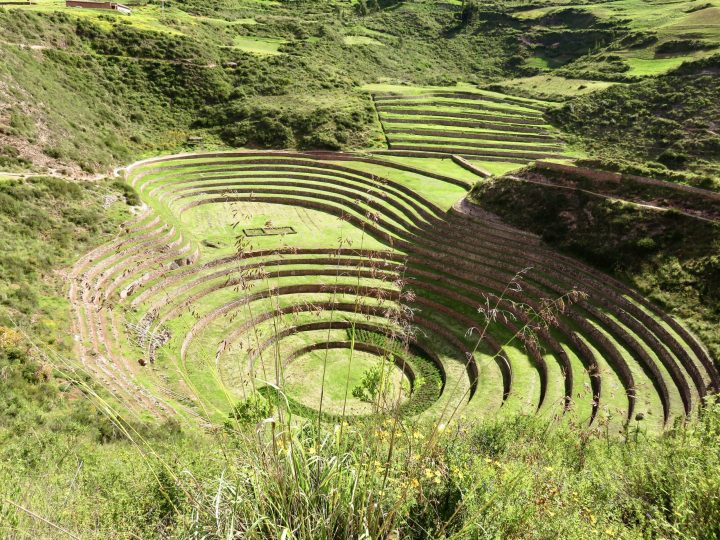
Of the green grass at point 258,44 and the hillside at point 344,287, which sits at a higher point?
the green grass at point 258,44

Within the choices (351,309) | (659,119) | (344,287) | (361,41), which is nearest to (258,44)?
(361,41)

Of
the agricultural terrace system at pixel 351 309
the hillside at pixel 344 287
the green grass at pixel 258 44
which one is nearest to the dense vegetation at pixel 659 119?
the hillside at pixel 344 287

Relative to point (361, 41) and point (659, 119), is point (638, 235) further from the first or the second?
point (361, 41)

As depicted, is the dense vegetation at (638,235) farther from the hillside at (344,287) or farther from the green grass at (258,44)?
the green grass at (258,44)

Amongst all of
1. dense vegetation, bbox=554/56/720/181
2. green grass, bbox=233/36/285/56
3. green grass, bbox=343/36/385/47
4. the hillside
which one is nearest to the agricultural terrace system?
the hillside

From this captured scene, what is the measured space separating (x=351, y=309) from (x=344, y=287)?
132cm

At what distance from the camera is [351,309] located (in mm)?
25906

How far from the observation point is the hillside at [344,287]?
241 inches

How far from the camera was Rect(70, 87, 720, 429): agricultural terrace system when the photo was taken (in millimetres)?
17328

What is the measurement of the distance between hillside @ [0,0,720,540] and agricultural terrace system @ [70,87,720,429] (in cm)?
18

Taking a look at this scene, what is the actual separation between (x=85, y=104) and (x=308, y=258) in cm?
2790

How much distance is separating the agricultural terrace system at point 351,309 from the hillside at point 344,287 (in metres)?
0.18

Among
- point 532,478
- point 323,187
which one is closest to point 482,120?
point 323,187

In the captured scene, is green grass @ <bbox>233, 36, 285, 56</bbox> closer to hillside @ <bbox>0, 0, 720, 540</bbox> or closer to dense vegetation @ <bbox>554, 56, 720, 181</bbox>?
hillside @ <bbox>0, 0, 720, 540</bbox>
